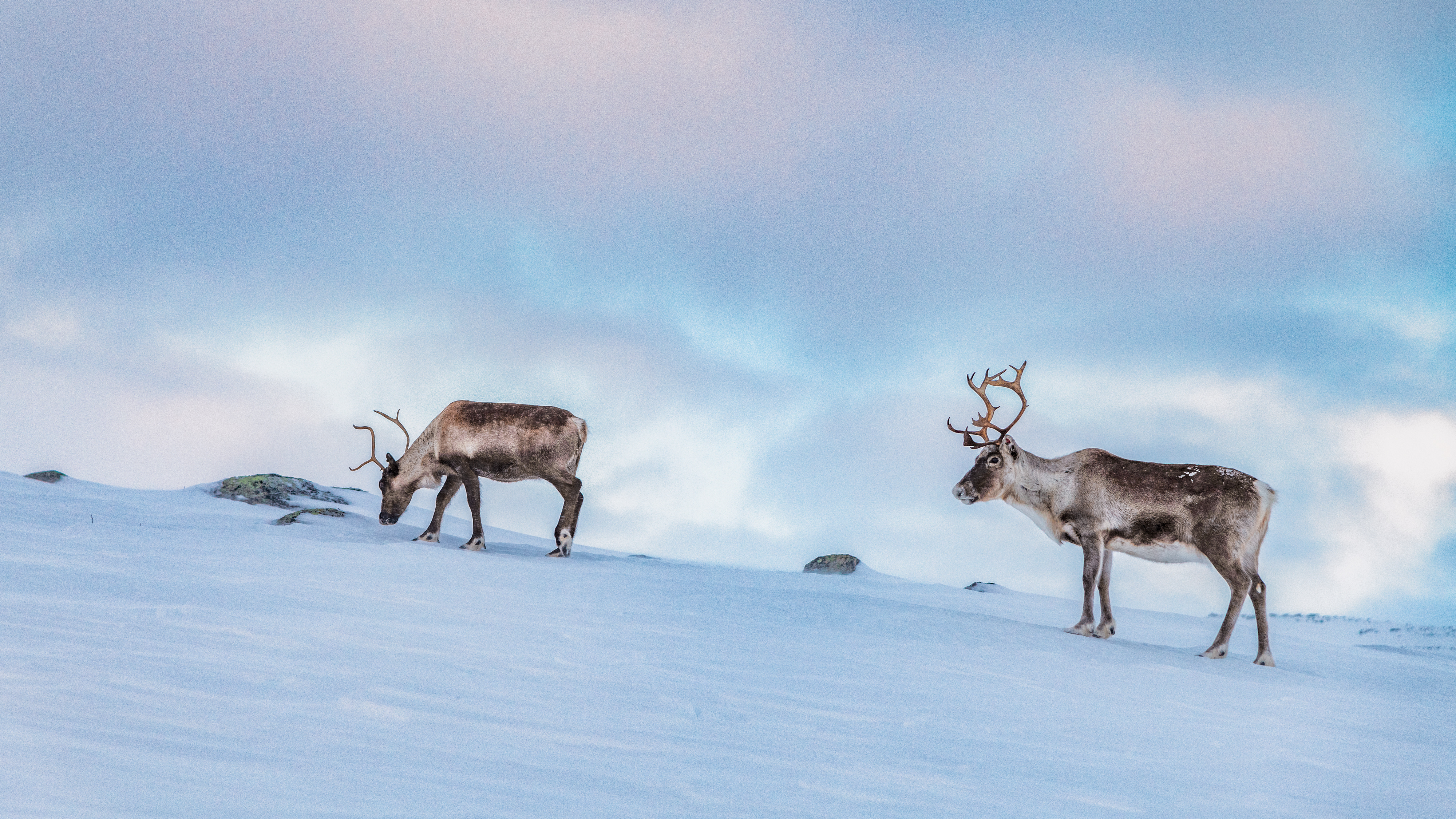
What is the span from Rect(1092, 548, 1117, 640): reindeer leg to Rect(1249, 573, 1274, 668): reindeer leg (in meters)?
1.29

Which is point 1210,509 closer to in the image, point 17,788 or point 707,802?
point 707,802

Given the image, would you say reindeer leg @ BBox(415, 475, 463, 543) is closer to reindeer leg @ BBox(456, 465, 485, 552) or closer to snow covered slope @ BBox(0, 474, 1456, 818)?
reindeer leg @ BBox(456, 465, 485, 552)

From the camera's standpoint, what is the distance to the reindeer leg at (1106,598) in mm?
10086

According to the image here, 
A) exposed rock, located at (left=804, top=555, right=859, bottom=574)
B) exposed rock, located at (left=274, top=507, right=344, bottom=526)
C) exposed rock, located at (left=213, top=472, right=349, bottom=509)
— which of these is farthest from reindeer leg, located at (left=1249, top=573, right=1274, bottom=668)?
exposed rock, located at (left=213, top=472, right=349, bottom=509)

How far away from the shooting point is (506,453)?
12.7 metres

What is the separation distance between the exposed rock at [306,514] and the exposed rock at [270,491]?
2.39 ft

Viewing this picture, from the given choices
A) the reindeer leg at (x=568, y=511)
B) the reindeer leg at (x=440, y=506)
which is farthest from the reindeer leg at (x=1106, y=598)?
the reindeer leg at (x=440, y=506)

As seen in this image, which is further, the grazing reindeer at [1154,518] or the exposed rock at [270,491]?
the exposed rock at [270,491]

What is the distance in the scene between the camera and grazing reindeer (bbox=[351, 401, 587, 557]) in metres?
12.5

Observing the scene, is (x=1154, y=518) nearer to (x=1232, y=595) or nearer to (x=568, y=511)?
(x=1232, y=595)

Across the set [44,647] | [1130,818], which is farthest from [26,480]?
[1130,818]

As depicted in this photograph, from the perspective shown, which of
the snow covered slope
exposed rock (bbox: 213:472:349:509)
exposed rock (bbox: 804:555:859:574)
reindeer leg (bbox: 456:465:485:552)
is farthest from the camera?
exposed rock (bbox: 804:555:859:574)

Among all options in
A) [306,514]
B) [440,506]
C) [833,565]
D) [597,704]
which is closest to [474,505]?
[440,506]

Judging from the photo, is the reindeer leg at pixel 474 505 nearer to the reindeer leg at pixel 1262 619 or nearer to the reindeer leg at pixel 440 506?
the reindeer leg at pixel 440 506
